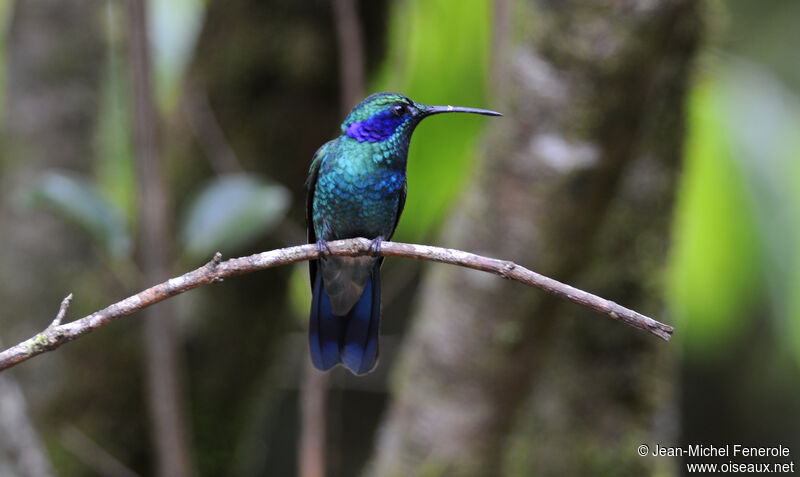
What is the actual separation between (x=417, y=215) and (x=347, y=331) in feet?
2.77

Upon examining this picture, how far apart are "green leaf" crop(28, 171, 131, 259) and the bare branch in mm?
1166

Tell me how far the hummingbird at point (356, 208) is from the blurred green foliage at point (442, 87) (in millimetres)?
520

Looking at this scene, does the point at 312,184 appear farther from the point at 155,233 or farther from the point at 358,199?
the point at 155,233

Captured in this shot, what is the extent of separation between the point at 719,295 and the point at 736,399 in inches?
139

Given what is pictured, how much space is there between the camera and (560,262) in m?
A: 2.64

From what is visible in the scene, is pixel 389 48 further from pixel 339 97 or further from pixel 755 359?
pixel 755 359

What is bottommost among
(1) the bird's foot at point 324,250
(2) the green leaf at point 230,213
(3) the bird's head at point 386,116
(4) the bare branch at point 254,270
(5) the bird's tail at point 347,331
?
(5) the bird's tail at point 347,331

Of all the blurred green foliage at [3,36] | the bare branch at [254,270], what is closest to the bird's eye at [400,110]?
the bare branch at [254,270]

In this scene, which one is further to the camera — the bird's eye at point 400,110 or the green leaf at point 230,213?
the green leaf at point 230,213

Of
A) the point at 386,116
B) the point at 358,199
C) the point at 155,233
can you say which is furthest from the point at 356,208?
the point at 155,233

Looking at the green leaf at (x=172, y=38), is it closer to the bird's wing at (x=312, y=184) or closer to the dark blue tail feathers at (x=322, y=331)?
the bird's wing at (x=312, y=184)

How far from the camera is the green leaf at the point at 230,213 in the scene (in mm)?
2572

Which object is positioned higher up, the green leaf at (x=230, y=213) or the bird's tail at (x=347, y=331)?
the green leaf at (x=230, y=213)

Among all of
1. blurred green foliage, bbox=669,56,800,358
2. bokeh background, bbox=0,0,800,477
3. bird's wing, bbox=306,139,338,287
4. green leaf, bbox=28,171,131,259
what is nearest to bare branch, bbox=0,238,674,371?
bird's wing, bbox=306,139,338,287
